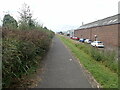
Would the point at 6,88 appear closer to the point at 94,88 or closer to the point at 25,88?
the point at 25,88

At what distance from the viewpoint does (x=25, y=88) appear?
5.04m

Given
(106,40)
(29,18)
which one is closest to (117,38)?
(106,40)

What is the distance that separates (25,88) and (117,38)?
27877 millimetres

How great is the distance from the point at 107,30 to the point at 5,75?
3378 centimetres

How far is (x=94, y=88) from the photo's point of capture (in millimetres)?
5285

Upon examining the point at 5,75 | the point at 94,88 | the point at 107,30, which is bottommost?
the point at 94,88

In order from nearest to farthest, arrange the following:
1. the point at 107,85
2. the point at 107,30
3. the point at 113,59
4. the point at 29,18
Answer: the point at 107,85
the point at 113,59
the point at 29,18
the point at 107,30

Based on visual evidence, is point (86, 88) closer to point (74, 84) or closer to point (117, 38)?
point (74, 84)

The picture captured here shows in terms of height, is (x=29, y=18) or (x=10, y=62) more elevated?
(x=29, y=18)

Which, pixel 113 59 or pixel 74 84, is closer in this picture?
pixel 74 84

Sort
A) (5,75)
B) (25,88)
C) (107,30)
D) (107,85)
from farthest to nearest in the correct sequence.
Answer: (107,30) < (107,85) < (25,88) < (5,75)

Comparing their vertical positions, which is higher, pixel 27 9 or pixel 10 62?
pixel 27 9

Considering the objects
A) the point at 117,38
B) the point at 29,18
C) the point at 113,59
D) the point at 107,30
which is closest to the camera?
the point at 113,59

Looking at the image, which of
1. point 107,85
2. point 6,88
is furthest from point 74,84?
point 6,88
